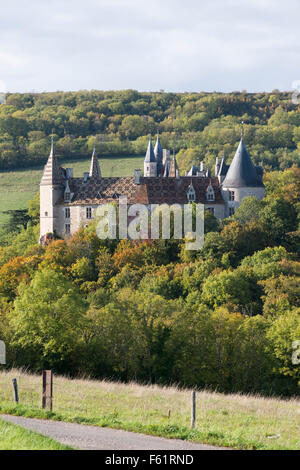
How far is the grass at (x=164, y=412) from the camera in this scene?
61.3 ft

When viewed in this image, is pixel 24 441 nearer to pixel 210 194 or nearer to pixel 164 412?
pixel 164 412

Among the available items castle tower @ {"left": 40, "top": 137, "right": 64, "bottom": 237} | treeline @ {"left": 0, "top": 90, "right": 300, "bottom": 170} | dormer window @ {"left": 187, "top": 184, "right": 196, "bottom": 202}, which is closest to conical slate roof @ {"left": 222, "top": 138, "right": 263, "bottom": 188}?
dormer window @ {"left": 187, "top": 184, "right": 196, "bottom": 202}

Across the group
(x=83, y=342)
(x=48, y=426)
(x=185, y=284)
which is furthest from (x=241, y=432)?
(x=185, y=284)

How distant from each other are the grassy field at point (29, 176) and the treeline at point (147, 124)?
4047 mm

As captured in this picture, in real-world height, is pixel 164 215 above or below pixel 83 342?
above

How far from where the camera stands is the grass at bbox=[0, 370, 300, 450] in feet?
61.3

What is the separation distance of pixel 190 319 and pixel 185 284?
70.5ft

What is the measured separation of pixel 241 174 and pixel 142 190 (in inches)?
412

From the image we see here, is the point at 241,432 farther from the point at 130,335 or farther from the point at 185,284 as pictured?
the point at 185,284

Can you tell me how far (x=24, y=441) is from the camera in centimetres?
A: 1594

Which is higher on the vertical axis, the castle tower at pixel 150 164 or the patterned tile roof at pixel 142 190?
the castle tower at pixel 150 164

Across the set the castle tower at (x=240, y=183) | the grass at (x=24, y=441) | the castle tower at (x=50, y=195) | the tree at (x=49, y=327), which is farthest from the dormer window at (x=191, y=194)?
the grass at (x=24, y=441)

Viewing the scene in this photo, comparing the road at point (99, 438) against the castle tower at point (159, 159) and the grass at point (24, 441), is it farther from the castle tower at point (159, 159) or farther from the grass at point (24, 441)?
the castle tower at point (159, 159)
